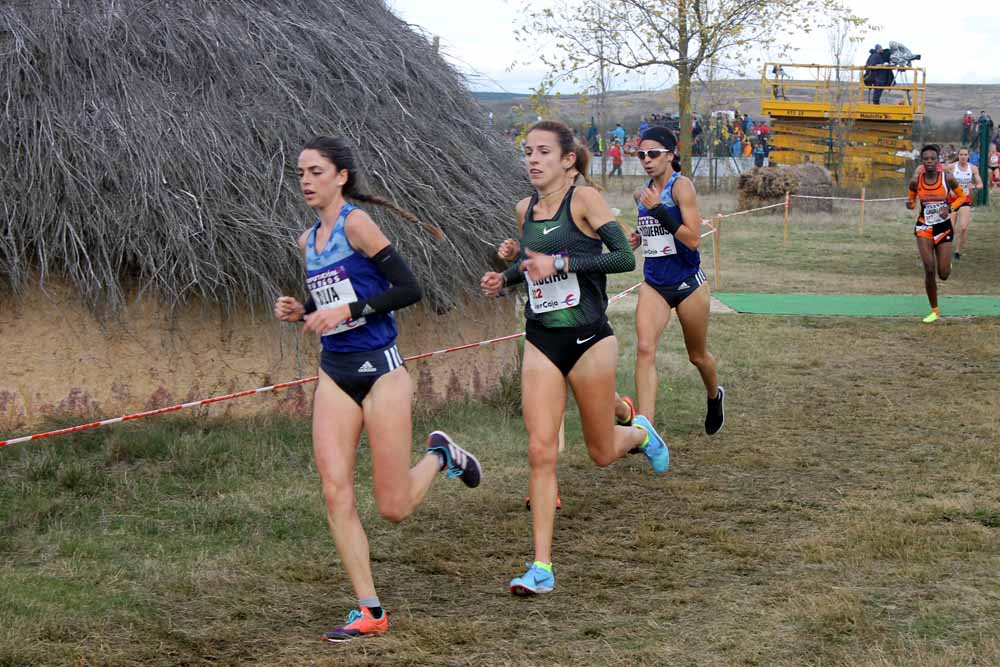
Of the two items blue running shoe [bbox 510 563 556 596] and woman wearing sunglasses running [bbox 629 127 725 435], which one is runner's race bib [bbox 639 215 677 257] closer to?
woman wearing sunglasses running [bbox 629 127 725 435]

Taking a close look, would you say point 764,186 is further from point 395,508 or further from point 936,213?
point 395,508

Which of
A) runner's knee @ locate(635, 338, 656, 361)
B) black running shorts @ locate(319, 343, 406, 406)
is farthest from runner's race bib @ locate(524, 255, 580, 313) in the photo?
runner's knee @ locate(635, 338, 656, 361)

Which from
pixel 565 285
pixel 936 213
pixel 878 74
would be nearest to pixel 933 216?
pixel 936 213

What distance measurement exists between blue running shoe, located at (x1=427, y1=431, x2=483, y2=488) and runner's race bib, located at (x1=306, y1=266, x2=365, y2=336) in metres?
0.91

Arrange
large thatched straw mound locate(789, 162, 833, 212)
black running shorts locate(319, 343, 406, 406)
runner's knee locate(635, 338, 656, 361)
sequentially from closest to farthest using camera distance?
1. black running shorts locate(319, 343, 406, 406)
2. runner's knee locate(635, 338, 656, 361)
3. large thatched straw mound locate(789, 162, 833, 212)

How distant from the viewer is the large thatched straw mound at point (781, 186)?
28.5 meters

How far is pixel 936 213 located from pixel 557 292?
9442mm

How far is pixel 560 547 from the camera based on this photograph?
6.30 m

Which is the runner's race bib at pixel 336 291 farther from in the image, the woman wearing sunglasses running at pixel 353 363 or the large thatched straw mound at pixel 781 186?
the large thatched straw mound at pixel 781 186

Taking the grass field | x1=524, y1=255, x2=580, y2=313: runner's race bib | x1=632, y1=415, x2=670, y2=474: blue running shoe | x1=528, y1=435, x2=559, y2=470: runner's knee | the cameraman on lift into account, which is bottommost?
the grass field

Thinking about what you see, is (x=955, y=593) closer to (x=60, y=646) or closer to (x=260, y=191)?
(x=60, y=646)

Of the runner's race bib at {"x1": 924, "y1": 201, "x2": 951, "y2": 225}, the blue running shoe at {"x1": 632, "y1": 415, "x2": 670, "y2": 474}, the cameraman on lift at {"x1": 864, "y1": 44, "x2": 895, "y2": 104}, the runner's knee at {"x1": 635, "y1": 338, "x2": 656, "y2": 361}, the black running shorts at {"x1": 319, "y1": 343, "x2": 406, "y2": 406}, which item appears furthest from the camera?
the cameraman on lift at {"x1": 864, "y1": 44, "x2": 895, "y2": 104}

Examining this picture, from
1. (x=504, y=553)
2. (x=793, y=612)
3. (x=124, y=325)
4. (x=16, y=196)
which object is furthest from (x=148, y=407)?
(x=793, y=612)

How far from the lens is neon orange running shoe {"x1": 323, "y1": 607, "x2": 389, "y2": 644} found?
15.7ft
